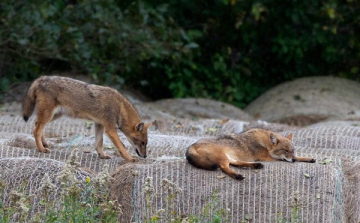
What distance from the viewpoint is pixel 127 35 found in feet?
53.6

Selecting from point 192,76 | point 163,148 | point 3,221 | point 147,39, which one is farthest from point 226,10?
point 3,221

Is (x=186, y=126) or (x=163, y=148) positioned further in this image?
(x=186, y=126)

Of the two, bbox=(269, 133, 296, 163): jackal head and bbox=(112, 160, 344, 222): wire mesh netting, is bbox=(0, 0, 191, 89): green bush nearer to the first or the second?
bbox=(269, 133, 296, 163): jackal head

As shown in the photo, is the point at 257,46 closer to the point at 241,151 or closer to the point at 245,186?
the point at 241,151

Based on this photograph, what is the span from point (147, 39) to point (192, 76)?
3359 millimetres

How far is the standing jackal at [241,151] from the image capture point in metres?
8.08

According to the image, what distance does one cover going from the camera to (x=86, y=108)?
387 inches

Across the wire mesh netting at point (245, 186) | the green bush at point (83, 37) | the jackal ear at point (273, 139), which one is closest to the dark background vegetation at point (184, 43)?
the green bush at point (83, 37)

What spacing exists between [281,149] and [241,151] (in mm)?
438

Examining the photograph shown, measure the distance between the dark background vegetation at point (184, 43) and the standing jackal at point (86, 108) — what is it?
198 inches

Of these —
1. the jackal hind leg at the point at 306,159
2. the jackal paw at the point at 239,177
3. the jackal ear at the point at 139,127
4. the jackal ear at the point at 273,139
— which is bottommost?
the jackal ear at the point at 139,127

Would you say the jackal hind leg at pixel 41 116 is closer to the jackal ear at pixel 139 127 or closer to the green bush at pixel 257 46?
the jackal ear at pixel 139 127

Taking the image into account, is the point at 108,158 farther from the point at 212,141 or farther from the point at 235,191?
the point at 235,191

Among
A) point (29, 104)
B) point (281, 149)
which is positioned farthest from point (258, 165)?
point (29, 104)
